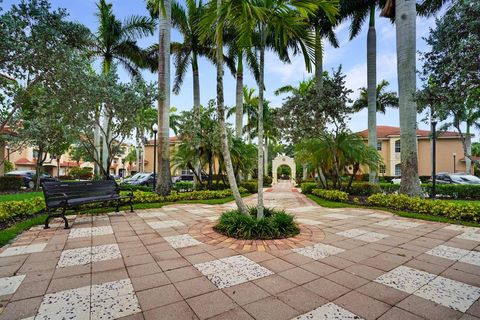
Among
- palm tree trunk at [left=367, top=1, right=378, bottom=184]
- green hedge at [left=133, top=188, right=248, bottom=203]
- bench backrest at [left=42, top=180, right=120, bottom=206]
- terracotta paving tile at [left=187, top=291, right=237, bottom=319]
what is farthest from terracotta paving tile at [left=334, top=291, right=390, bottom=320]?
palm tree trunk at [left=367, top=1, right=378, bottom=184]

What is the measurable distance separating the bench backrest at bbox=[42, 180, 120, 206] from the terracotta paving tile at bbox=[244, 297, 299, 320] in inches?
215

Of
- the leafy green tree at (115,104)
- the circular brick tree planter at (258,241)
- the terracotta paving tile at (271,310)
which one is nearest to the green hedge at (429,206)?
the circular brick tree planter at (258,241)

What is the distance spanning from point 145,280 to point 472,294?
3.83m

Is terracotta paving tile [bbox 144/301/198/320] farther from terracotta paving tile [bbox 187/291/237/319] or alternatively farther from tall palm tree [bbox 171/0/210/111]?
tall palm tree [bbox 171/0/210/111]

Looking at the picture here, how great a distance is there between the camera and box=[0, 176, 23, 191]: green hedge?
1655 cm

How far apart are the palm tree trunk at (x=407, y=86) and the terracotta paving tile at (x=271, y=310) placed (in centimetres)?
845

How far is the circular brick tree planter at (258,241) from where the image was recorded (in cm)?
421

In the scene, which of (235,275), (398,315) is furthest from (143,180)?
(398,315)

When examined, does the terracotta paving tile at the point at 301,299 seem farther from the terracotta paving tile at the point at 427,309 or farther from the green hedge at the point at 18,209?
the green hedge at the point at 18,209

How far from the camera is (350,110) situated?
35.0 ft

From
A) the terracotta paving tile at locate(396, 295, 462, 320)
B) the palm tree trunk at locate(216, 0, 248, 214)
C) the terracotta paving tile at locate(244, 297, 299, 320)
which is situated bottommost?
the terracotta paving tile at locate(396, 295, 462, 320)

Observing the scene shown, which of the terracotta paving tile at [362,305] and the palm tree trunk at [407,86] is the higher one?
the palm tree trunk at [407,86]

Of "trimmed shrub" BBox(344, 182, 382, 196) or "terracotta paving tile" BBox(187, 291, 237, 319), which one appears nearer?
"terracotta paving tile" BBox(187, 291, 237, 319)

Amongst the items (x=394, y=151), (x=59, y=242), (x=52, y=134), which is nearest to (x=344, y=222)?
(x=59, y=242)
